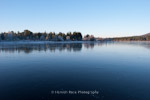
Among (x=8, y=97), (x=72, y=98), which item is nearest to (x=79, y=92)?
(x=72, y=98)

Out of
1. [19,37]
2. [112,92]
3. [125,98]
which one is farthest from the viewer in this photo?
[19,37]

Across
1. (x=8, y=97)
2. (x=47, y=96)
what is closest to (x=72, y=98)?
(x=47, y=96)

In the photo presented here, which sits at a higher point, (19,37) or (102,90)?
(19,37)

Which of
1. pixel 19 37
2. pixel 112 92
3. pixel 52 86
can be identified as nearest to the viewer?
pixel 112 92

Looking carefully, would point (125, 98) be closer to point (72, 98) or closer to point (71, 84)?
point (72, 98)

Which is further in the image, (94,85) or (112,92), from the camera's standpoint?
(94,85)

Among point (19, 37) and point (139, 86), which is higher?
point (19, 37)

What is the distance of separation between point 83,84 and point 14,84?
14.2ft

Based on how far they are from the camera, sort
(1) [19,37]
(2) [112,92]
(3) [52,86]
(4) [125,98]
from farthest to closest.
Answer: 1. (1) [19,37]
2. (3) [52,86]
3. (2) [112,92]
4. (4) [125,98]

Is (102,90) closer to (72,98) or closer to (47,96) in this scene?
(72,98)

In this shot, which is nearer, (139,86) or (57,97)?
(57,97)

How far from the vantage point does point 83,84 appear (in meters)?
5.91

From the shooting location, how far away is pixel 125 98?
4.50 metres

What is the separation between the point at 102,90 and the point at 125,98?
3.78 ft
